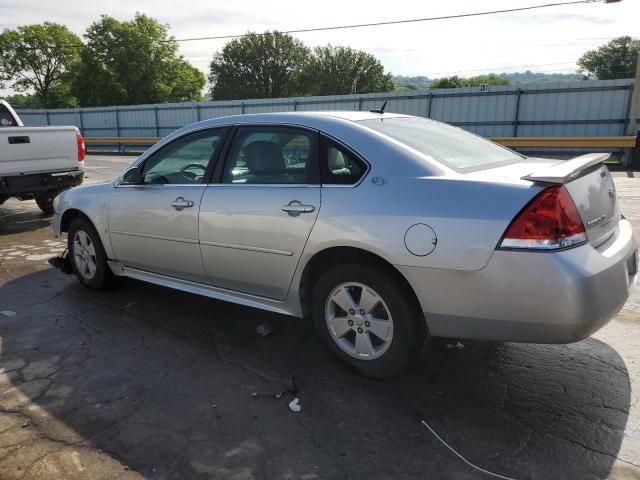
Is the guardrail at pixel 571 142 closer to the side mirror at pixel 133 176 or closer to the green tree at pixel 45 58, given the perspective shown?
the side mirror at pixel 133 176

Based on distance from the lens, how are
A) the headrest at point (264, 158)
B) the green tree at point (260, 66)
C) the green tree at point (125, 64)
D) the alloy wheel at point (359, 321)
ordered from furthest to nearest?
the green tree at point (260, 66) < the green tree at point (125, 64) < the headrest at point (264, 158) < the alloy wheel at point (359, 321)

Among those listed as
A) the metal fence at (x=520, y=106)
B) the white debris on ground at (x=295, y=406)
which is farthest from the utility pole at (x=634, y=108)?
the white debris on ground at (x=295, y=406)

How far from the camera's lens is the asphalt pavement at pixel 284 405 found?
8.26 ft

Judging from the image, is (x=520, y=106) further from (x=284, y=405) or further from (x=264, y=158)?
(x=284, y=405)

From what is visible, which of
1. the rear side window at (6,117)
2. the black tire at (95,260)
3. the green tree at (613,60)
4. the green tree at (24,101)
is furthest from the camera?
the green tree at (613,60)

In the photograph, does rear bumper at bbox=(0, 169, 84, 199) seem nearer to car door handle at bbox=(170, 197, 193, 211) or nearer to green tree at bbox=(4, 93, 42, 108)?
car door handle at bbox=(170, 197, 193, 211)

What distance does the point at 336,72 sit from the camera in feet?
221

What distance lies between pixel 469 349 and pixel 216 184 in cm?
218

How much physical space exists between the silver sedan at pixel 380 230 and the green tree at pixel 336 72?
64.5m

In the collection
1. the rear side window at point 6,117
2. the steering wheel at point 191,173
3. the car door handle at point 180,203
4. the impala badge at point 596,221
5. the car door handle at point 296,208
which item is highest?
the rear side window at point 6,117

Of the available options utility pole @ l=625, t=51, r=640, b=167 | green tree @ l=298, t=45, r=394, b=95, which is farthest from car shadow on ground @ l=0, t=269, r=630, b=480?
green tree @ l=298, t=45, r=394, b=95

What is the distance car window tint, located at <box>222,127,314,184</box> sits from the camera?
3.51 metres

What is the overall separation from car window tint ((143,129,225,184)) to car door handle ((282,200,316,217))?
0.96m

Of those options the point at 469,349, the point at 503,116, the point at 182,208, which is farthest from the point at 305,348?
the point at 503,116
